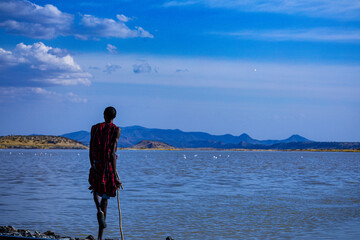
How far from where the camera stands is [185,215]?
19156mm

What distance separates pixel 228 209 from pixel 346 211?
17.1ft

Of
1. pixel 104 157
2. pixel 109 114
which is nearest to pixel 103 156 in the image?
pixel 104 157

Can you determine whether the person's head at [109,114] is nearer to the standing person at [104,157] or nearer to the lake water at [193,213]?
the standing person at [104,157]

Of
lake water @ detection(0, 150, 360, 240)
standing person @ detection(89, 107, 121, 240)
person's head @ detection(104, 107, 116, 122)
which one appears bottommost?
lake water @ detection(0, 150, 360, 240)

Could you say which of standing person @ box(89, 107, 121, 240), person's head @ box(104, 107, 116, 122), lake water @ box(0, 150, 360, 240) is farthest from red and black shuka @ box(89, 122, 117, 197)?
lake water @ box(0, 150, 360, 240)

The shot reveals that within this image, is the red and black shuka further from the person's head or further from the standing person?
the person's head

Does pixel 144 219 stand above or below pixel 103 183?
below

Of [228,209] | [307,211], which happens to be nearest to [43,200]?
[228,209]

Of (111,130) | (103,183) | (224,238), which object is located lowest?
(224,238)

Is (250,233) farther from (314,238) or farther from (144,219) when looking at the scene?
(144,219)

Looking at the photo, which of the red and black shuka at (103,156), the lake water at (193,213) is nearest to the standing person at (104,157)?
the red and black shuka at (103,156)

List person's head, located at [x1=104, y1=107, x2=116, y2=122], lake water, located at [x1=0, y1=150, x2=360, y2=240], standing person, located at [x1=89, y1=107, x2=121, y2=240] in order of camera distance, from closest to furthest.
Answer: standing person, located at [x1=89, y1=107, x2=121, y2=240] < person's head, located at [x1=104, y1=107, x2=116, y2=122] < lake water, located at [x1=0, y1=150, x2=360, y2=240]

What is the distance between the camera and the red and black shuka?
10.6m

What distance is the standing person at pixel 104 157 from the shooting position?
1061 cm
